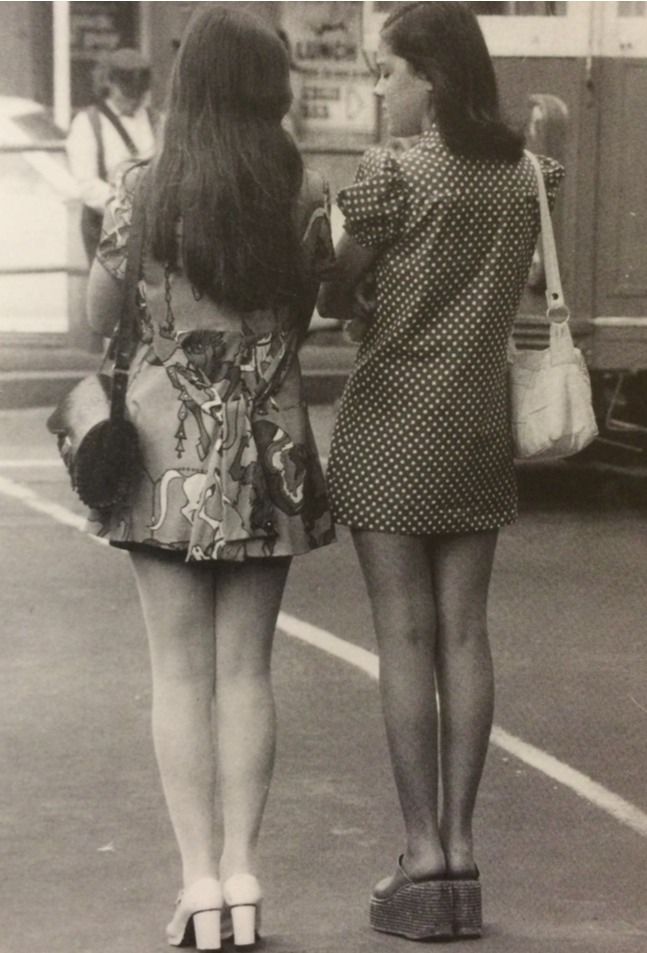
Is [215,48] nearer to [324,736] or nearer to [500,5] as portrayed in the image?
[324,736]

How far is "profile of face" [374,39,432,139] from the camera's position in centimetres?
448

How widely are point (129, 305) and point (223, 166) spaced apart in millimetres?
332

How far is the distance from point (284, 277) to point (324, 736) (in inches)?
90.4

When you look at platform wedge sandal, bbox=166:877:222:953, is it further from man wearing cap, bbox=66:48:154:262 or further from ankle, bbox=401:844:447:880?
man wearing cap, bbox=66:48:154:262

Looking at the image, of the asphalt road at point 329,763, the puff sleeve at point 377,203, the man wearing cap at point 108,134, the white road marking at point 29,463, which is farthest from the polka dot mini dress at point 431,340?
the man wearing cap at point 108,134

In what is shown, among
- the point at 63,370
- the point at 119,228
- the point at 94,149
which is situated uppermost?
the point at 119,228

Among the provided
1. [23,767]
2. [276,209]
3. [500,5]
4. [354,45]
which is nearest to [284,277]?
[276,209]

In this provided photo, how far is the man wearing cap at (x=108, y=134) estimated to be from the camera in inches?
545

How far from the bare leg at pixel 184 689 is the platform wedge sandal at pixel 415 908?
372 mm

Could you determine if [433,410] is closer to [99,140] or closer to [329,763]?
[329,763]

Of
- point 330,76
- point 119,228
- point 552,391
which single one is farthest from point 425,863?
point 330,76

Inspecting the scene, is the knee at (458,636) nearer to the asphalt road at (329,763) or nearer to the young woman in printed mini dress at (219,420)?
the young woman in printed mini dress at (219,420)

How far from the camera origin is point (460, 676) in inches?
181

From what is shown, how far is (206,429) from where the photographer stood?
4.42 metres
